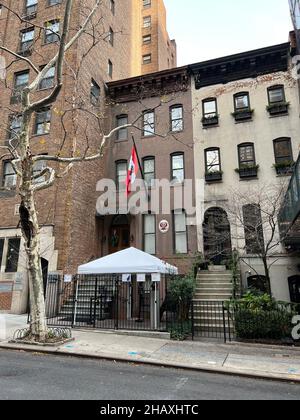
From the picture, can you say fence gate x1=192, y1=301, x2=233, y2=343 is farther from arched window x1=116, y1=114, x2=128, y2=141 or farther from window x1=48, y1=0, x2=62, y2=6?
window x1=48, y1=0, x2=62, y2=6

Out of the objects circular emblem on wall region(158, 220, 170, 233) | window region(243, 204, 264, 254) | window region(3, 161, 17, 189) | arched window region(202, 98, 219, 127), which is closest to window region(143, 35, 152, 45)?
arched window region(202, 98, 219, 127)

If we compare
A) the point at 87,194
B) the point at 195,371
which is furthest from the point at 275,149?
the point at 195,371

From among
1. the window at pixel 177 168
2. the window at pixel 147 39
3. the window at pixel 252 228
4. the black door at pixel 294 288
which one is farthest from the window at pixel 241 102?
the window at pixel 147 39

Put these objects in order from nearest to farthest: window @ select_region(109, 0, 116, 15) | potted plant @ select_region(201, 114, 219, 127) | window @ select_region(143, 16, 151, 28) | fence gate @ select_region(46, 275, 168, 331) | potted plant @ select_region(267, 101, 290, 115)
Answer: fence gate @ select_region(46, 275, 168, 331)
potted plant @ select_region(267, 101, 290, 115)
potted plant @ select_region(201, 114, 219, 127)
window @ select_region(109, 0, 116, 15)
window @ select_region(143, 16, 151, 28)

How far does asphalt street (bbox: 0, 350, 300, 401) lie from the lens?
5.44 metres

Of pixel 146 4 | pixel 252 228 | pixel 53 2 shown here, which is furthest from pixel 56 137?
pixel 146 4

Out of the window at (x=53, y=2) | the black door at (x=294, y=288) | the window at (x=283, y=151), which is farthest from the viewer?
the window at (x=53, y=2)

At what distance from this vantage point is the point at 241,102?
60.9 ft

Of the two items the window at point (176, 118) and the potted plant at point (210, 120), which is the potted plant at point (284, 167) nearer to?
the potted plant at point (210, 120)

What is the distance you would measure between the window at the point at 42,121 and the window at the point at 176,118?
740 cm

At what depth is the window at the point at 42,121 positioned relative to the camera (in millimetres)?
18422

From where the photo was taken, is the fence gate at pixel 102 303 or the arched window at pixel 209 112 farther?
the arched window at pixel 209 112

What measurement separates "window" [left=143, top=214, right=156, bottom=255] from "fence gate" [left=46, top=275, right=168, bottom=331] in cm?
319

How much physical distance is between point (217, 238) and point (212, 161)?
185 inches
